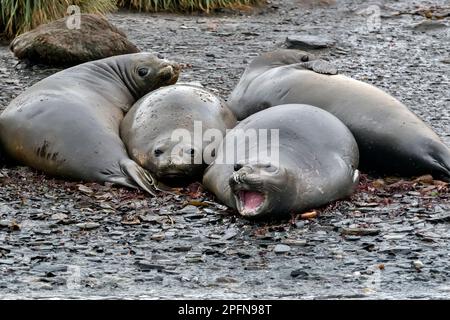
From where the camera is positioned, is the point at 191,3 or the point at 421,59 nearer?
the point at 421,59

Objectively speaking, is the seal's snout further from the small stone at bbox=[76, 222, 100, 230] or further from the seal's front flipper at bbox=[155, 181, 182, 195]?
the small stone at bbox=[76, 222, 100, 230]

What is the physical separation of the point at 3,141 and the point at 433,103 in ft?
13.6

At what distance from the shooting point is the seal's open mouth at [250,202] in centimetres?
641

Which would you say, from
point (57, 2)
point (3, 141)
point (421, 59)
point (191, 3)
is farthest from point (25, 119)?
point (191, 3)

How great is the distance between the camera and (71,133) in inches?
293

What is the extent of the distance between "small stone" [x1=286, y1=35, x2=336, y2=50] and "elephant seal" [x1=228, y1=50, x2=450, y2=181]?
4.11 m

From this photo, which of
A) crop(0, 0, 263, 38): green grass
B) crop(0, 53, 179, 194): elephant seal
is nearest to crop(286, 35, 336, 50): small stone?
crop(0, 0, 263, 38): green grass

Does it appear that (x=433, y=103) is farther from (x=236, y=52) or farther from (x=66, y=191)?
(x=66, y=191)

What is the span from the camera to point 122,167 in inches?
287

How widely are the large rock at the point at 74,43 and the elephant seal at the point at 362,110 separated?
7.96ft

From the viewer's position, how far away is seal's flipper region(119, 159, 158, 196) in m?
7.15

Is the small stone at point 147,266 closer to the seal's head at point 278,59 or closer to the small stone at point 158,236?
the small stone at point 158,236

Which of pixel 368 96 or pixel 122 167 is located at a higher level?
pixel 368 96

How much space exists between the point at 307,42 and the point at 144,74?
4376 mm
